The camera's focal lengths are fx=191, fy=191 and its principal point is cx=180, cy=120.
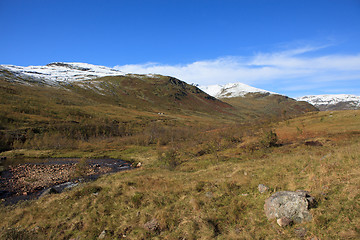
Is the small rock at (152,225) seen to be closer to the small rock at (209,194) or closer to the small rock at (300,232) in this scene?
the small rock at (209,194)

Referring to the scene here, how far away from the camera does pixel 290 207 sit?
8.64 metres

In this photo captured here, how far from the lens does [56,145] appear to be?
5194cm

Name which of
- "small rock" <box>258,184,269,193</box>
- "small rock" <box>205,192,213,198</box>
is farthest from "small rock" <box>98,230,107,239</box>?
"small rock" <box>258,184,269,193</box>

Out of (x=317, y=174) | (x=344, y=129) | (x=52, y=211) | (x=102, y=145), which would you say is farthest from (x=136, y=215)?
(x=102, y=145)

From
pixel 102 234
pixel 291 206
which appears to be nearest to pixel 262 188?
pixel 291 206

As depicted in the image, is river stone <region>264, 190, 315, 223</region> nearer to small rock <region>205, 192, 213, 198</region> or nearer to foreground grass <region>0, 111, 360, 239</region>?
foreground grass <region>0, 111, 360, 239</region>

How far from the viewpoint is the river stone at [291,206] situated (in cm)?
829

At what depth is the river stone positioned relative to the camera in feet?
27.2

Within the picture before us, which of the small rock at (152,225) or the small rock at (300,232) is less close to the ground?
the small rock at (300,232)

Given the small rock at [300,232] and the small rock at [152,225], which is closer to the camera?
the small rock at [300,232]

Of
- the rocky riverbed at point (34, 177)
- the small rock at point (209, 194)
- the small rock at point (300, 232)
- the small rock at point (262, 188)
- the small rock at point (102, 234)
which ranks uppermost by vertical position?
the small rock at point (262, 188)

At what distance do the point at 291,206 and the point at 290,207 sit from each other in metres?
0.07

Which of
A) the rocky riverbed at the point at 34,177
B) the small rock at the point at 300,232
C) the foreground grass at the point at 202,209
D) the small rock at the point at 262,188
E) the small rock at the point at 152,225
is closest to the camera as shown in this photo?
the small rock at the point at 300,232

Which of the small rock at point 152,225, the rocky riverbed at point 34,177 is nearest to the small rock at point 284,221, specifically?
the small rock at point 152,225
